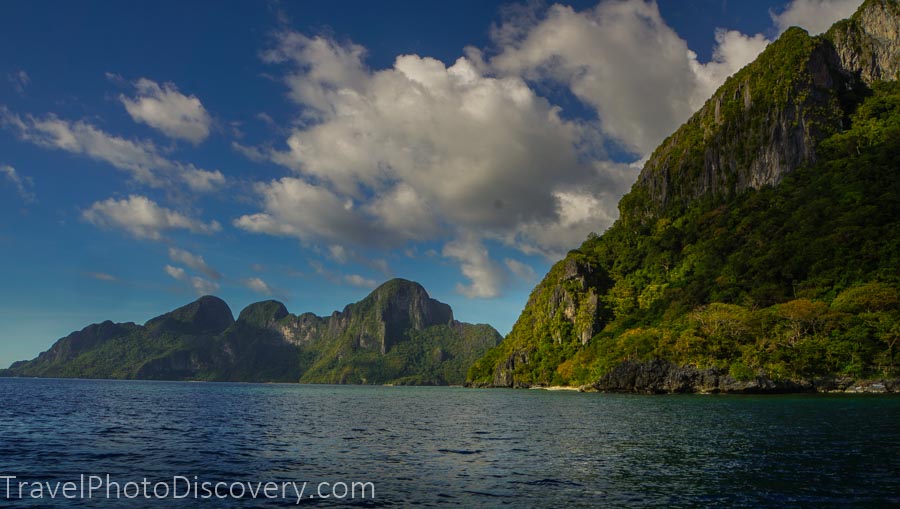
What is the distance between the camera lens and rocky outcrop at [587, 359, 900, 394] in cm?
9788

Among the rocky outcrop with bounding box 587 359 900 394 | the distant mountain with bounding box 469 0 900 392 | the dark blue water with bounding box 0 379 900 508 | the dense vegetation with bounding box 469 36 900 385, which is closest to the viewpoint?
the dark blue water with bounding box 0 379 900 508

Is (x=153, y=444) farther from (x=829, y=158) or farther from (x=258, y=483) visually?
(x=829, y=158)

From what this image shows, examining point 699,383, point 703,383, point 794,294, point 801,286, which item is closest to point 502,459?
point 703,383

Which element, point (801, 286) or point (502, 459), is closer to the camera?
point (502, 459)

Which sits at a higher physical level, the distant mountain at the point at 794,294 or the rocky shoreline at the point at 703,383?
the distant mountain at the point at 794,294

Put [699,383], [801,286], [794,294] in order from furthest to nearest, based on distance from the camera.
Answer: [794,294], [801,286], [699,383]

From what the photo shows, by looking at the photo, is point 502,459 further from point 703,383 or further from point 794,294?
point 794,294

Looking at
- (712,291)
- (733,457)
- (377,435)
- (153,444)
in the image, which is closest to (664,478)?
(733,457)

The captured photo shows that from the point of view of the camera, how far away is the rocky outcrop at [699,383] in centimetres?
9788

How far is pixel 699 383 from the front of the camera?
11844 cm

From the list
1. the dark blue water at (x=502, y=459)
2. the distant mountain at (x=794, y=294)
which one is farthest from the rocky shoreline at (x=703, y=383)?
the dark blue water at (x=502, y=459)

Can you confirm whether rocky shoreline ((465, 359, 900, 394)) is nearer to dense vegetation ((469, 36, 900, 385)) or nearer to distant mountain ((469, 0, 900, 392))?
distant mountain ((469, 0, 900, 392))

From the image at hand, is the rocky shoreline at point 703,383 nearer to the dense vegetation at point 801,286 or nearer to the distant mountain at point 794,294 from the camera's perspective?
the distant mountain at point 794,294

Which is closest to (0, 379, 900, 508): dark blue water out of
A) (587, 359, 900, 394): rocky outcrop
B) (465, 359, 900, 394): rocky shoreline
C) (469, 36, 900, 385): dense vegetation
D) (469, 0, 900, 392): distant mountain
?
(465, 359, 900, 394): rocky shoreline
